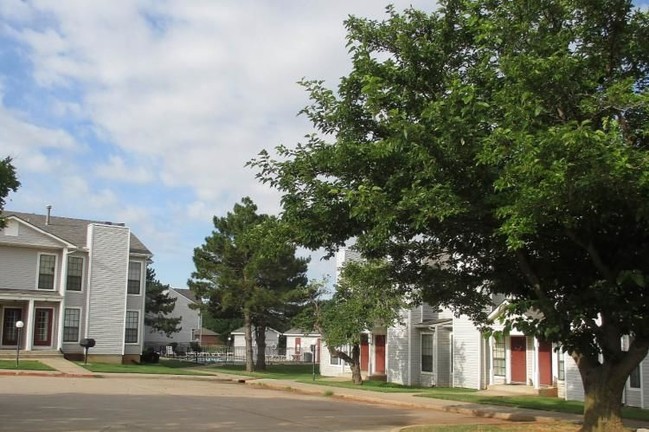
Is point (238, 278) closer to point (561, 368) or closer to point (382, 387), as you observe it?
point (382, 387)

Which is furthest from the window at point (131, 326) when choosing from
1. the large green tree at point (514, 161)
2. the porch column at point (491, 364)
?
the large green tree at point (514, 161)

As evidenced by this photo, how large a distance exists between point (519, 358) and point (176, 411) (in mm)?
17530

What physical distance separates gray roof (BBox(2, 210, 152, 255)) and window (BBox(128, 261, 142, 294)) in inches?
36.2

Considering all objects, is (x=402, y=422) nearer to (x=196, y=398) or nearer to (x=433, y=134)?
(x=196, y=398)

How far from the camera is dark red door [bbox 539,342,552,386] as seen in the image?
96.5 ft

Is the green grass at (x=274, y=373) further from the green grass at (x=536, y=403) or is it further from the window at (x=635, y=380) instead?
the window at (x=635, y=380)

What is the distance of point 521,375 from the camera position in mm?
30469

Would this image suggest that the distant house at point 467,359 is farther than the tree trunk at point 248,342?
No

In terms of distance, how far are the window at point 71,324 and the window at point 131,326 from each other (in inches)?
135

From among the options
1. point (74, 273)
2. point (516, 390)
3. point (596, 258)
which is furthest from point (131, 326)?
point (596, 258)

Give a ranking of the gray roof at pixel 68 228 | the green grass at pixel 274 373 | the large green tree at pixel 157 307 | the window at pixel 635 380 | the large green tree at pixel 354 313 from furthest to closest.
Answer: the large green tree at pixel 157 307
the gray roof at pixel 68 228
the green grass at pixel 274 373
the large green tree at pixel 354 313
the window at pixel 635 380

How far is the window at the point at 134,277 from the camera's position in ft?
146

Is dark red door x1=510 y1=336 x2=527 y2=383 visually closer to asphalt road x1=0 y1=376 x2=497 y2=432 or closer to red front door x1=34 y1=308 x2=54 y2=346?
asphalt road x1=0 y1=376 x2=497 y2=432

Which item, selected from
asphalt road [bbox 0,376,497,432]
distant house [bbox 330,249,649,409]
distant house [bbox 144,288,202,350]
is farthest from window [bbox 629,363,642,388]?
distant house [bbox 144,288,202,350]
